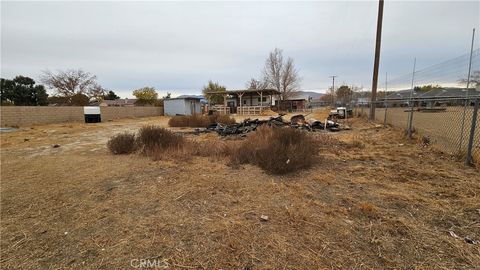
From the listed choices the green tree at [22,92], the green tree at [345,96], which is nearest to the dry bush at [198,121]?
the green tree at [345,96]

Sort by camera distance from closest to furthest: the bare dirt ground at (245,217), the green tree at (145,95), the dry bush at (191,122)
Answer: the bare dirt ground at (245,217)
the dry bush at (191,122)
the green tree at (145,95)

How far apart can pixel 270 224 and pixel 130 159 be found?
4.37m

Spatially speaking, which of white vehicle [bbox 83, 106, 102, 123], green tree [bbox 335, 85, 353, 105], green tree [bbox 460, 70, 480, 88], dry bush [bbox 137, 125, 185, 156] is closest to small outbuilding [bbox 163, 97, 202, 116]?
white vehicle [bbox 83, 106, 102, 123]

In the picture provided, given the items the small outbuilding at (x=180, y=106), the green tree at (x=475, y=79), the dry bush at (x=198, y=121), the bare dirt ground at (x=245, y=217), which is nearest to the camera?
the bare dirt ground at (x=245, y=217)

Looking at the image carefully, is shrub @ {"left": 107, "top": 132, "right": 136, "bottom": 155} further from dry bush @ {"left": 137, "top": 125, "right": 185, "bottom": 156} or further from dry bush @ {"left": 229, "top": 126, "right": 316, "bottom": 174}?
dry bush @ {"left": 229, "top": 126, "right": 316, "bottom": 174}

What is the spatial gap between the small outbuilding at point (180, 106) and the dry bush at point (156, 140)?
24402 millimetres

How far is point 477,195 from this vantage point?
9.73 feet

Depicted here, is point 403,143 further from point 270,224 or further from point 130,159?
point 130,159

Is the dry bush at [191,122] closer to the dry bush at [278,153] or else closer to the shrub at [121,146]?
the shrub at [121,146]

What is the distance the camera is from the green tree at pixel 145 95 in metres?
46.4

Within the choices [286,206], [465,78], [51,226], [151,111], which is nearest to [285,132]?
[286,206]

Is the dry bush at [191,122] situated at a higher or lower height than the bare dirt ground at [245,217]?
higher

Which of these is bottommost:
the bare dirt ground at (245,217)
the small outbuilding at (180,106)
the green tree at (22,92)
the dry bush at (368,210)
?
the bare dirt ground at (245,217)

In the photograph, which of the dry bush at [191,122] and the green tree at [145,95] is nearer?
the dry bush at [191,122]
